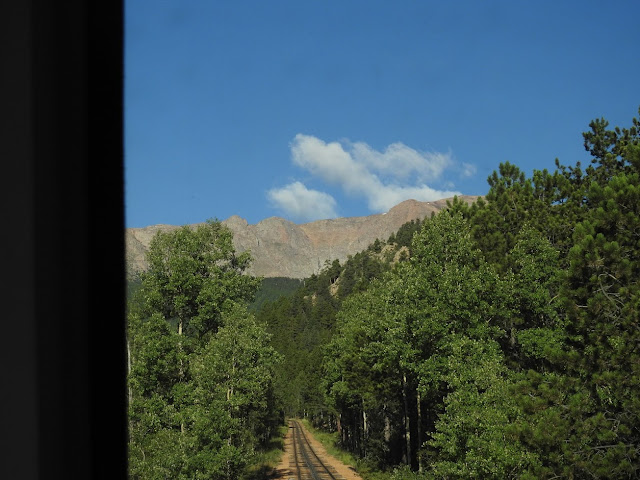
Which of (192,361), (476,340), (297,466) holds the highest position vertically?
(476,340)

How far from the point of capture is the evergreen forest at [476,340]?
12258 mm

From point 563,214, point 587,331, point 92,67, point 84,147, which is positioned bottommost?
point 587,331

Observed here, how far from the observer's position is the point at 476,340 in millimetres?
19531

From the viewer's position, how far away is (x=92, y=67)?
2.26 meters

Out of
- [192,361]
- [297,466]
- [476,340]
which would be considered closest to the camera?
[476,340]

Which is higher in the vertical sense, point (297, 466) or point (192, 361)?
point (192, 361)

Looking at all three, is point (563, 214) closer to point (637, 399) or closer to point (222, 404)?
point (637, 399)

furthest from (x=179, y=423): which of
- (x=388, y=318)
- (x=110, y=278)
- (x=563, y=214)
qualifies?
(x=110, y=278)

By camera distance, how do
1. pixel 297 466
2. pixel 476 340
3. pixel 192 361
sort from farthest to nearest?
pixel 297 466 < pixel 192 361 < pixel 476 340

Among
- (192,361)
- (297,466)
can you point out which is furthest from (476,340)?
(297,466)

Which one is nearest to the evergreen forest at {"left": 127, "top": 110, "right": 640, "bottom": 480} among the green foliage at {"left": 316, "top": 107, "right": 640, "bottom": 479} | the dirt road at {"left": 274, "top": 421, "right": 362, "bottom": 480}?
the green foliage at {"left": 316, "top": 107, "right": 640, "bottom": 479}

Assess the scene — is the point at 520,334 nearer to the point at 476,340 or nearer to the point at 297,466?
the point at 476,340

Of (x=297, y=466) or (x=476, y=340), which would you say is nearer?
(x=476, y=340)

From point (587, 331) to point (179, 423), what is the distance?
48.4ft
